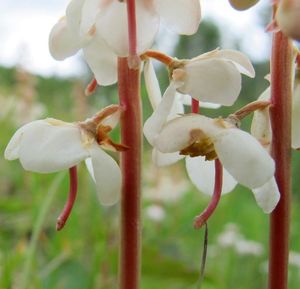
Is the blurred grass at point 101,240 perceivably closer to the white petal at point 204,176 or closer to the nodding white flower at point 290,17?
the white petal at point 204,176

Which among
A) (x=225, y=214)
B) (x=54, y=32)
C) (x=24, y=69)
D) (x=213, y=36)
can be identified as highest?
(x=213, y=36)

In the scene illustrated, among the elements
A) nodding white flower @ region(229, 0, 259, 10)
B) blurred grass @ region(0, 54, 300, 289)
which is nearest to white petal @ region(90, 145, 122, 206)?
nodding white flower @ region(229, 0, 259, 10)

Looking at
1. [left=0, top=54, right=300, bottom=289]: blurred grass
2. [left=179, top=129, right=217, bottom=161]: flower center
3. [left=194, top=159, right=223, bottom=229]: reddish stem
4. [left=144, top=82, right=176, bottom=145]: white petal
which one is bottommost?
[left=0, top=54, right=300, bottom=289]: blurred grass

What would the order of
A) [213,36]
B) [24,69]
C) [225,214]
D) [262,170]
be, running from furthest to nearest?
[213,36] < [225,214] < [24,69] < [262,170]

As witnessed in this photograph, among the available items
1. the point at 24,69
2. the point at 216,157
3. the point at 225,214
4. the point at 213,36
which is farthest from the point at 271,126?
the point at 213,36

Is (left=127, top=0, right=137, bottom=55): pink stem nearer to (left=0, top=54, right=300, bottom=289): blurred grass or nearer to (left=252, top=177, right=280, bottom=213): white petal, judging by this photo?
(left=252, top=177, right=280, bottom=213): white petal

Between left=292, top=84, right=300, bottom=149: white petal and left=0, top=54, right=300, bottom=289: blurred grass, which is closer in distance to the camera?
left=292, top=84, right=300, bottom=149: white petal

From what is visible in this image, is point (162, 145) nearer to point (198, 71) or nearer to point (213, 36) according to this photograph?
point (198, 71)
